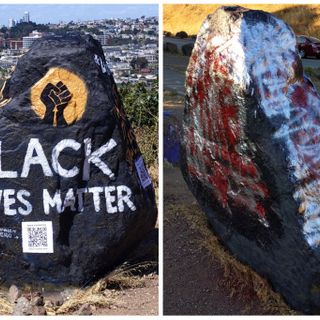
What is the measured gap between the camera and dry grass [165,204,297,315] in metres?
4.20

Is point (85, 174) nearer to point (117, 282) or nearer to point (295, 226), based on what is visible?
point (117, 282)

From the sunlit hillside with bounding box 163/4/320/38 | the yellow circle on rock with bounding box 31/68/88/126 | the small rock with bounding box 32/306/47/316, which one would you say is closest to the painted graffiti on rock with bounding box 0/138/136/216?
the yellow circle on rock with bounding box 31/68/88/126

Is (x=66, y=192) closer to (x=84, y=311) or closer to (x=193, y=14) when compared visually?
(x=84, y=311)

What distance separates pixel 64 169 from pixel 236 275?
1.28m

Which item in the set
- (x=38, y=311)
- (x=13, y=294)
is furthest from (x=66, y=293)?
(x=13, y=294)

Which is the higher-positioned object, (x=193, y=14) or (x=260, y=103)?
(x=193, y=14)

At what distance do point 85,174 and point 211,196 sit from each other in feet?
2.67

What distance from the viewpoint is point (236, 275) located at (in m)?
4.44

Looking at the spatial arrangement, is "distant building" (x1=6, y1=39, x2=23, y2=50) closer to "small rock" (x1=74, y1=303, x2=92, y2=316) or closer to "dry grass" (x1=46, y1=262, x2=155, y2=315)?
"dry grass" (x1=46, y1=262, x2=155, y2=315)

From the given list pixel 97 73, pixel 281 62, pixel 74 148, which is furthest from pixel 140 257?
pixel 281 62

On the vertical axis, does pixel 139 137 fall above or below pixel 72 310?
above

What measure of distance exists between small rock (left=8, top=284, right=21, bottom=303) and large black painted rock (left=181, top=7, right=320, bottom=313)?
1.50 metres

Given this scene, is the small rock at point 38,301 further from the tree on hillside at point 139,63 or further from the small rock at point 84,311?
the tree on hillside at point 139,63

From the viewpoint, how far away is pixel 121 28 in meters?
6.43
